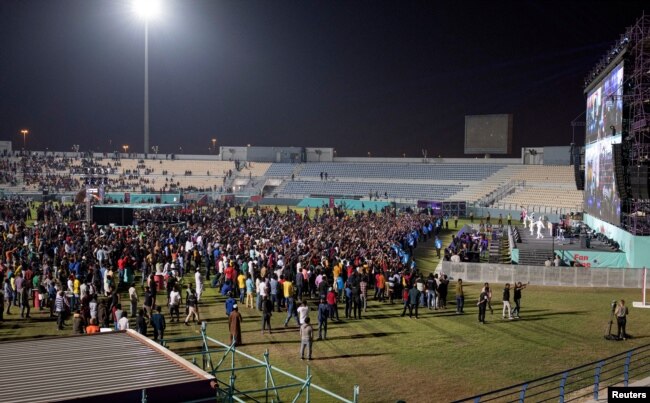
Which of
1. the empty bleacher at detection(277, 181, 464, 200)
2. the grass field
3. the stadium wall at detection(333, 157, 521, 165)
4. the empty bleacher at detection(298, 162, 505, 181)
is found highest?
the stadium wall at detection(333, 157, 521, 165)

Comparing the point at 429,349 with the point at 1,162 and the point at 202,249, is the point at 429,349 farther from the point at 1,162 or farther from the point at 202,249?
the point at 1,162

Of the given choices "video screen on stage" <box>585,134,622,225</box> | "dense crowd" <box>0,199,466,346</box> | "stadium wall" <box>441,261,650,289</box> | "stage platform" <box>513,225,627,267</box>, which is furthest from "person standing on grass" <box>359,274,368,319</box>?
"video screen on stage" <box>585,134,622,225</box>

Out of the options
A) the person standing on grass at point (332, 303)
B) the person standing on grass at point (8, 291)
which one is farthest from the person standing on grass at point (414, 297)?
the person standing on grass at point (8, 291)

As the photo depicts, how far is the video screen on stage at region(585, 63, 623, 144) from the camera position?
29875 millimetres

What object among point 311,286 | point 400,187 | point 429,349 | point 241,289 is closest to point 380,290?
point 311,286

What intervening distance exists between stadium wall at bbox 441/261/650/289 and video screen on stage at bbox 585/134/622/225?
4936 millimetres

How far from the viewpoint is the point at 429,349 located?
16281 millimetres

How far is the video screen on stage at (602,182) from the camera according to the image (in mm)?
30797

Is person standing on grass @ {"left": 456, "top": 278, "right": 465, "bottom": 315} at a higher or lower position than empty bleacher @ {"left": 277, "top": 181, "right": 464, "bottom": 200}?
lower

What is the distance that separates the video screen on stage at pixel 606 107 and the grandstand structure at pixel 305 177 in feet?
68.7

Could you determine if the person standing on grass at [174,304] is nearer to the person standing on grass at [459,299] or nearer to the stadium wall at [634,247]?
the person standing on grass at [459,299]

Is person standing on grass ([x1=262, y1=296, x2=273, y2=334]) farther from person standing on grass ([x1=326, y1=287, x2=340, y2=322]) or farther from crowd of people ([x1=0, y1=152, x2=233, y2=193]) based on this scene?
crowd of people ([x1=0, y1=152, x2=233, y2=193])

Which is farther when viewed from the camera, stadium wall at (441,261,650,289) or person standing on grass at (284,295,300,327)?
stadium wall at (441,261,650,289)

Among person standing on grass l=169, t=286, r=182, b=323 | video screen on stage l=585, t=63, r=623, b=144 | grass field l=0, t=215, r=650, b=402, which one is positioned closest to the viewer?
grass field l=0, t=215, r=650, b=402
